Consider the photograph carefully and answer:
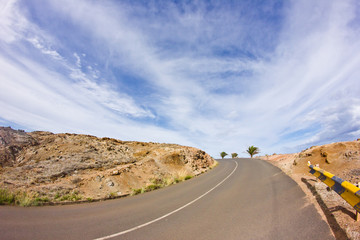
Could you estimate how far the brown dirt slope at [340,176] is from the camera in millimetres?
4110

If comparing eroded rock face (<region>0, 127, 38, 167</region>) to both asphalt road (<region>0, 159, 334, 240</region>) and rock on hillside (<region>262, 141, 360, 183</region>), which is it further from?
rock on hillside (<region>262, 141, 360, 183</region>)

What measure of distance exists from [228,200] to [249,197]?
1036mm

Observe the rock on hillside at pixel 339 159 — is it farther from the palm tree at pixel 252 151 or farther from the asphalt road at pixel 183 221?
the palm tree at pixel 252 151

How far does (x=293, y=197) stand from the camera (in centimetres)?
723

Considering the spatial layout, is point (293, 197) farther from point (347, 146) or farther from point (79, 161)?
point (79, 161)

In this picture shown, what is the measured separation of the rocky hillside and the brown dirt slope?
10.3 meters

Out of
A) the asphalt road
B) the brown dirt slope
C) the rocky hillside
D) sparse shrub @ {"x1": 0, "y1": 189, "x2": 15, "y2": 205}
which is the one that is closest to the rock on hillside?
the brown dirt slope

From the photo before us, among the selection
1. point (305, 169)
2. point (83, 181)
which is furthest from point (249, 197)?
point (83, 181)

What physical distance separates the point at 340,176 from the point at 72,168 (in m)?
17.4

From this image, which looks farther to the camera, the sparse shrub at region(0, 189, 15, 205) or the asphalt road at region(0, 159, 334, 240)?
the sparse shrub at region(0, 189, 15, 205)

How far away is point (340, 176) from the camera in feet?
28.9

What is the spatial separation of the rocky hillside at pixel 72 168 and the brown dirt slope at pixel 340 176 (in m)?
10.3

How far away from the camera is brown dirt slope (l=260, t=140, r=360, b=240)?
13.5 feet

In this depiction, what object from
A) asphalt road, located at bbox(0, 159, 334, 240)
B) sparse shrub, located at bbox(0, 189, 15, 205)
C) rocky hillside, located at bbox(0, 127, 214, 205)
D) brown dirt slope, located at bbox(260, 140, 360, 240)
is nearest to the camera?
brown dirt slope, located at bbox(260, 140, 360, 240)
